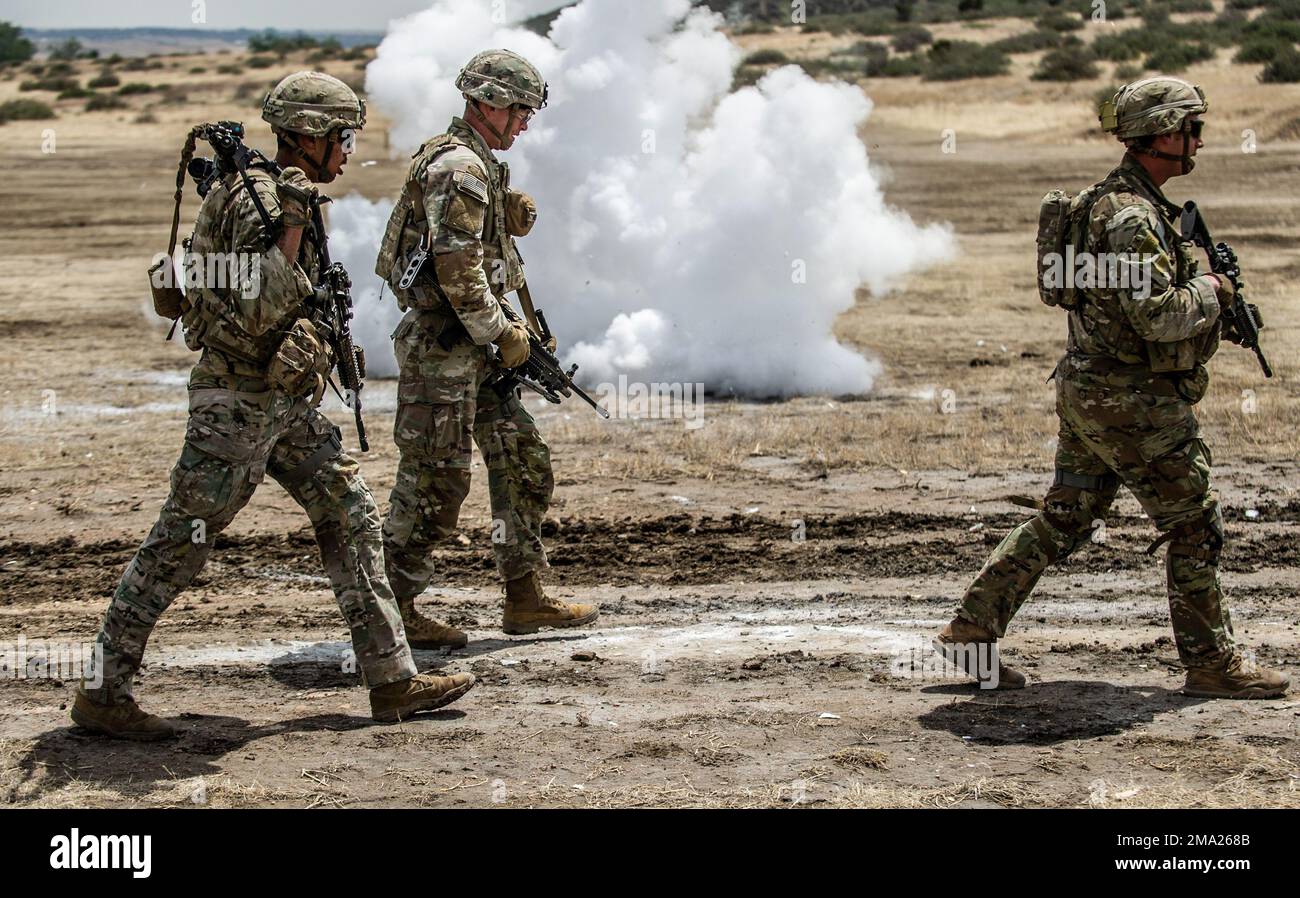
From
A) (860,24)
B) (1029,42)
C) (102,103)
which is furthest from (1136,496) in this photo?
(860,24)

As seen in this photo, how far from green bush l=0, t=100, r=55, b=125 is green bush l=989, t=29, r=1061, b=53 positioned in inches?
892

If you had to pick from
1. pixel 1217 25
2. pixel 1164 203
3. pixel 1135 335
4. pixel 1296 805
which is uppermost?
pixel 1217 25

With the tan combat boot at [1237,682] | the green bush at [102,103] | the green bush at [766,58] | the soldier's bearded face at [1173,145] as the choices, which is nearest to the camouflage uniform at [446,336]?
the soldier's bearded face at [1173,145]

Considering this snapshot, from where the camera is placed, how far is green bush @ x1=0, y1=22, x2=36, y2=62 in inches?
2501

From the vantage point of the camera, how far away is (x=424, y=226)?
5.68m

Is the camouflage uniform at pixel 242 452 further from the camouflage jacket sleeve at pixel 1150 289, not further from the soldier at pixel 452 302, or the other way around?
the camouflage jacket sleeve at pixel 1150 289

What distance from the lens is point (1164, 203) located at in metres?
5.16

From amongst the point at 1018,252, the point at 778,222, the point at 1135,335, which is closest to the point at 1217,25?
the point at 1018,252

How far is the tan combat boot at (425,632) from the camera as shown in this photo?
6.09m

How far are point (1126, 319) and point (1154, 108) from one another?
26.4 inches

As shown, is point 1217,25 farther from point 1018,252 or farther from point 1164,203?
point 1164,203

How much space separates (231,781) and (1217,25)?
129ft

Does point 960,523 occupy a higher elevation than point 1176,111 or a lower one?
lower

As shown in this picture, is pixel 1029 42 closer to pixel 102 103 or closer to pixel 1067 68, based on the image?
pixel 1067 68
